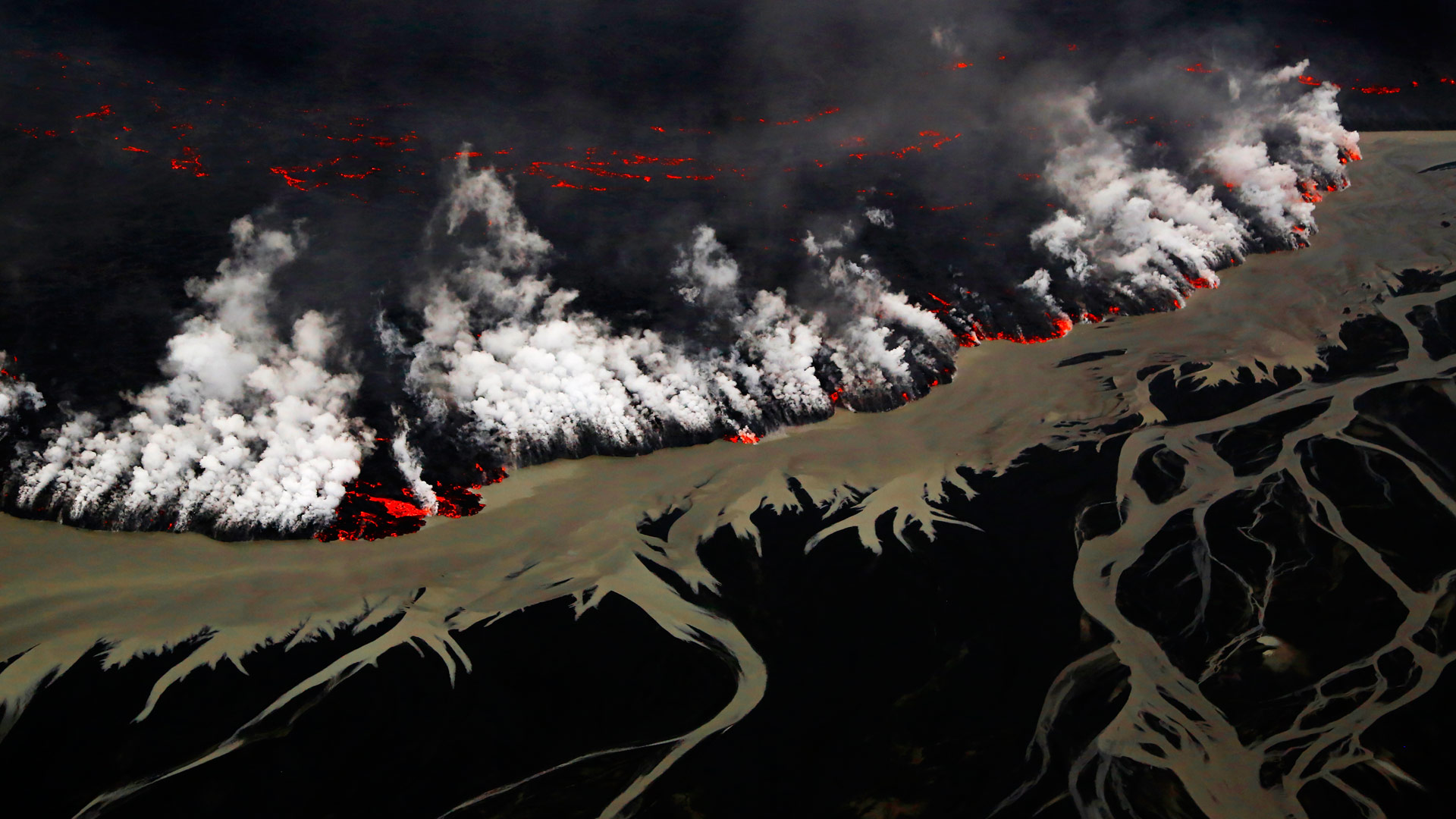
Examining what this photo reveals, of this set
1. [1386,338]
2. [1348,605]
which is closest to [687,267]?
[1348,605]

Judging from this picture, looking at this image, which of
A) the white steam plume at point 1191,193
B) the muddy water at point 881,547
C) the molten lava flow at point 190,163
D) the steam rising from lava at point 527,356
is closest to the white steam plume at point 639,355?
the steam rising from lava at point 527,356

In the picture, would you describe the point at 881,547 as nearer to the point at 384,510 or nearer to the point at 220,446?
the point at 384,510

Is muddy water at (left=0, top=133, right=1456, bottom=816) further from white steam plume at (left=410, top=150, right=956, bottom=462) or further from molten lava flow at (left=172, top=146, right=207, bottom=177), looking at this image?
molten lava flow at (left=172, top=146, right=207, bottom=177)

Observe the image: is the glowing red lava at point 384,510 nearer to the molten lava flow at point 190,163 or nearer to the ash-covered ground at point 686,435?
the ash-covered ground at point 686,435

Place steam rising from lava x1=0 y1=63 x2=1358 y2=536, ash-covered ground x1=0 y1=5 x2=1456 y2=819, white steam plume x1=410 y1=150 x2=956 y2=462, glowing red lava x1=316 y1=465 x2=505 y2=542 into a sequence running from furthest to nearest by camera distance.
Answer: white steam plume x1=410 y1=150 x2=956 y2=462
steam rising from lava x1=0 y1=63 x2=1358 y2=536
glowing red lava x1=316 y1=465 x2=505 y2=542
ash-covered ground x1=0 y1=5 x2=1456 y2=819

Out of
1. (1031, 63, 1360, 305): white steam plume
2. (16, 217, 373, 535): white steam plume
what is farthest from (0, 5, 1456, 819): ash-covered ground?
(1031, 63, 1360, 305): white steam plume
